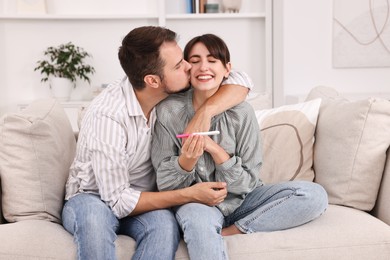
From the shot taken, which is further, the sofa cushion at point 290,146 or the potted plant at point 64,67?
the potted plant at point 64,67

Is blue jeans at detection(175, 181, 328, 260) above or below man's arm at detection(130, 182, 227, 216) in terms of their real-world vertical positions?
below

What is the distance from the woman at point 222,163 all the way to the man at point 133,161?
0.15 ft

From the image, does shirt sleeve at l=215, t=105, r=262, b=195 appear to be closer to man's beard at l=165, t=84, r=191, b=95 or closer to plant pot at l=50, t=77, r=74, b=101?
man's beard at l=165, t=84, r=191, b=95

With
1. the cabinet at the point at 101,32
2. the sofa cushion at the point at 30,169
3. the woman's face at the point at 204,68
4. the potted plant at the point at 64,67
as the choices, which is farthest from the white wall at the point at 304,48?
the sofa cushion at the point at 30,169

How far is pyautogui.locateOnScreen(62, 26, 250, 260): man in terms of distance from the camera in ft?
5.46

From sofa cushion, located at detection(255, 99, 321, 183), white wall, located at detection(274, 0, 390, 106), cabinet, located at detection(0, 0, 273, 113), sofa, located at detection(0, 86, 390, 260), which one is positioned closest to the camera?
sofa, located at detection(0, 86, 390, 260)

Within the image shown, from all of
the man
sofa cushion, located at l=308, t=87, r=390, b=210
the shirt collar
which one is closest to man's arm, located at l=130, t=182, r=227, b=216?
the man

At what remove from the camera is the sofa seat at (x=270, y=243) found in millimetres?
1649

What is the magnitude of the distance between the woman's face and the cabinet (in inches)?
88.5

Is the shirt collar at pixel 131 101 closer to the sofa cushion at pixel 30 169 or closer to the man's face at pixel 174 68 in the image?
the man's face at pixel 174 68

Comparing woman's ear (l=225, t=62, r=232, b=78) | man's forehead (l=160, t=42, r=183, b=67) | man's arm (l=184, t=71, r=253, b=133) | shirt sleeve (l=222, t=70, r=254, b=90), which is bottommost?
man's arm (l=184, t=71, r=253, b=133)

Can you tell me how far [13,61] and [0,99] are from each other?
30 cm

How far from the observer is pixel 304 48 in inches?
156

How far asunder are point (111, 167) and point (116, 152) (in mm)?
48
